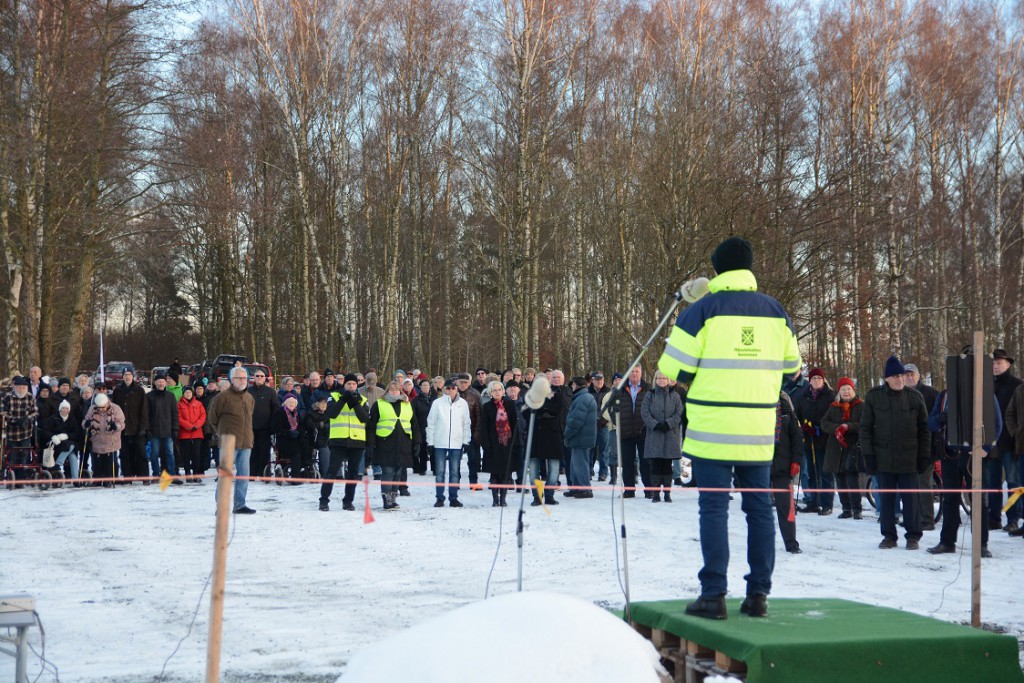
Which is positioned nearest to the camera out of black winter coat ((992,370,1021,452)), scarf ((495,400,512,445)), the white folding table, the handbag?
the white folding table

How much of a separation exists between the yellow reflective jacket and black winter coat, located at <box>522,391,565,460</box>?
902cm

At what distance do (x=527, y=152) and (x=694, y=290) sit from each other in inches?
850

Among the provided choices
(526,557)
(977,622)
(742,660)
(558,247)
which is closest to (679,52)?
(558,247)

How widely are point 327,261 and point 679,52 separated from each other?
12937 mm

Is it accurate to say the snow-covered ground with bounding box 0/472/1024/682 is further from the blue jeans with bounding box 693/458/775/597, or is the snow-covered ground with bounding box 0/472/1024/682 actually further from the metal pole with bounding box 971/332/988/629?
the blue jeans with bounding box 693/458/775/597

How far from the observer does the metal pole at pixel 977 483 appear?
763 centimetres

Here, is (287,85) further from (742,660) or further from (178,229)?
(742,660)

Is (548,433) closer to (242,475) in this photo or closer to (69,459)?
(242,475)

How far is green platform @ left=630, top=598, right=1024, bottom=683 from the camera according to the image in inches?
206

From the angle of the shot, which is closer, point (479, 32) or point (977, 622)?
point (977, 622)

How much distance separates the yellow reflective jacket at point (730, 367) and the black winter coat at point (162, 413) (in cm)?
1356

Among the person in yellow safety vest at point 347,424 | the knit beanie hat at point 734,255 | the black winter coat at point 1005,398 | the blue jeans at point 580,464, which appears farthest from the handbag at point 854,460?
the knit beanie hat at point 734,255

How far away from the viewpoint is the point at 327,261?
33.9 m

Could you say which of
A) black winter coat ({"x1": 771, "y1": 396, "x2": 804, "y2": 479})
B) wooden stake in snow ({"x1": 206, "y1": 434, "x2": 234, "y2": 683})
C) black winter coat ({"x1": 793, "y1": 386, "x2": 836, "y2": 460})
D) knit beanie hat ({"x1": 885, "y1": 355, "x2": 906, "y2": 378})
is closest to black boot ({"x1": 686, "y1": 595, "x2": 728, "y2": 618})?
wooden stake in snow ({"x1": 206, "y1": 434, "x2": 234, "y2": 683})
